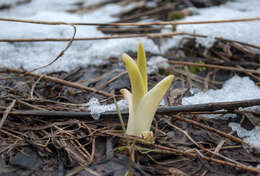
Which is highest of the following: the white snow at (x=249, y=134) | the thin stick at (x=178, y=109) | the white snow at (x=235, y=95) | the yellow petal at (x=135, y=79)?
the yellow petal at (x=135, y=79)

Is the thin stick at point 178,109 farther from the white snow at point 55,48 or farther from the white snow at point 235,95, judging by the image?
the white snow at point 55,48

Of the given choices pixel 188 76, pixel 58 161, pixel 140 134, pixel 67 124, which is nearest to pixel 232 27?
pixel 188 76

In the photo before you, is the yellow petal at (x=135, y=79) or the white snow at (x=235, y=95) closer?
the yellow petal at (x=135, y=79)

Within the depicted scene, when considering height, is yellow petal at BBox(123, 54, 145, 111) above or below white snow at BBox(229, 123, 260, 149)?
above

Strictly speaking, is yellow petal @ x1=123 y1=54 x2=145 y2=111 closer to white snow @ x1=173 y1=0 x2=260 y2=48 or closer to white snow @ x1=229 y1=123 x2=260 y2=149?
white snow @ x1=229 y1=123 x2=260 y2=149

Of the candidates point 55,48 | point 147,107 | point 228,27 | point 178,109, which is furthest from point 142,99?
point 228,27

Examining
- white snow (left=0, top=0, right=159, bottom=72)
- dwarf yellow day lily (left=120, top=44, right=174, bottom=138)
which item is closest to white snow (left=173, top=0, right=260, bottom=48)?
white snow (left=0, top=0, right=159, bottom=72)

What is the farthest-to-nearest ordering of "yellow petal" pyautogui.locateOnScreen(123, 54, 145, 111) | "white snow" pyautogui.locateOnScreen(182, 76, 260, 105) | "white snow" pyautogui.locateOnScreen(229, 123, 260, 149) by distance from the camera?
"white snow" pyautogui.locateOnScreen(182, 76, 260, 105)
"white snow" pyautogui.locateOnScreen(229, 123, 260, 149)
"yellow petal" pyautogui.locateOnScreen(123, 54, 145, 111)

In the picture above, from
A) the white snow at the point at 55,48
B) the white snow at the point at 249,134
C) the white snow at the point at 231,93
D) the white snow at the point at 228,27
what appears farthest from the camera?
the white snow at the point at 228,27

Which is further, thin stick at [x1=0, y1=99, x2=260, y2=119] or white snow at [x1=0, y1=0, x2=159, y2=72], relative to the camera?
white snow at [x1=0, y1=0, x2=159, y2=72]

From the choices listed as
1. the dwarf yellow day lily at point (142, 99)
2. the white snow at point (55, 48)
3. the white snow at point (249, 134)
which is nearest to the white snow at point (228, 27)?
the white snow at point (55, 48)
